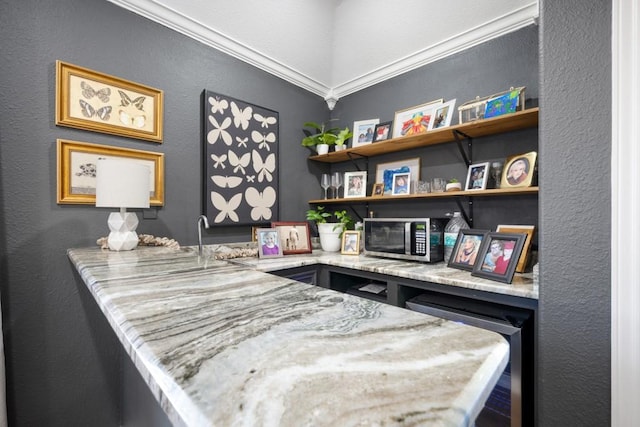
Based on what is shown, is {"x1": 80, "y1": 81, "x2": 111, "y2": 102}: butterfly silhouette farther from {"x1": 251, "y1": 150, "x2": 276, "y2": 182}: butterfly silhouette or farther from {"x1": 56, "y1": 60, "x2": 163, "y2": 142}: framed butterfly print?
{"x1": 251, "y1": 150, "x2": 276, "y2": 182}: butterfly silhouette

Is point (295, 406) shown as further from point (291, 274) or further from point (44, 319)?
point (44, 319)

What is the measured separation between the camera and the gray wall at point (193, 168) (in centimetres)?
92

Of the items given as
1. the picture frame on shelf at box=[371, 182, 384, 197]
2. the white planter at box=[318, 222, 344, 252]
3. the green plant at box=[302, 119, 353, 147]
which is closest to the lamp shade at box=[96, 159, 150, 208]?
the white planter at box=[318, 222, 344, 252]

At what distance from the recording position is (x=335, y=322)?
0.48 metres

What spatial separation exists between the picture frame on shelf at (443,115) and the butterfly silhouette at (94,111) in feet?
6.94

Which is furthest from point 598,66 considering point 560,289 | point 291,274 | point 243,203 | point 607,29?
point 243,203

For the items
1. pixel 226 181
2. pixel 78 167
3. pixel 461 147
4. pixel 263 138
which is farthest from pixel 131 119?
pixel 461 147

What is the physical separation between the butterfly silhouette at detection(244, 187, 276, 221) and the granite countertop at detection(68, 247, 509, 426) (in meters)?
1.55

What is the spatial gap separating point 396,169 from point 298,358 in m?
2.12

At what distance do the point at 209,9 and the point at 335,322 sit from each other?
2.21 m

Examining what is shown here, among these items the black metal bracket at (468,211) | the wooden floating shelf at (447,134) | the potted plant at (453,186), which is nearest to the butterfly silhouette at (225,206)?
the wooden floating shelf at (447,134)

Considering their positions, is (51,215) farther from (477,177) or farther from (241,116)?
(477,177)

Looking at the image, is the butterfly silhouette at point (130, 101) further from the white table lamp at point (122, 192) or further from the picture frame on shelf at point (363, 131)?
the picture frame on shelf at point (363, 131)

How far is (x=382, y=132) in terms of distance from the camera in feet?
7.54
